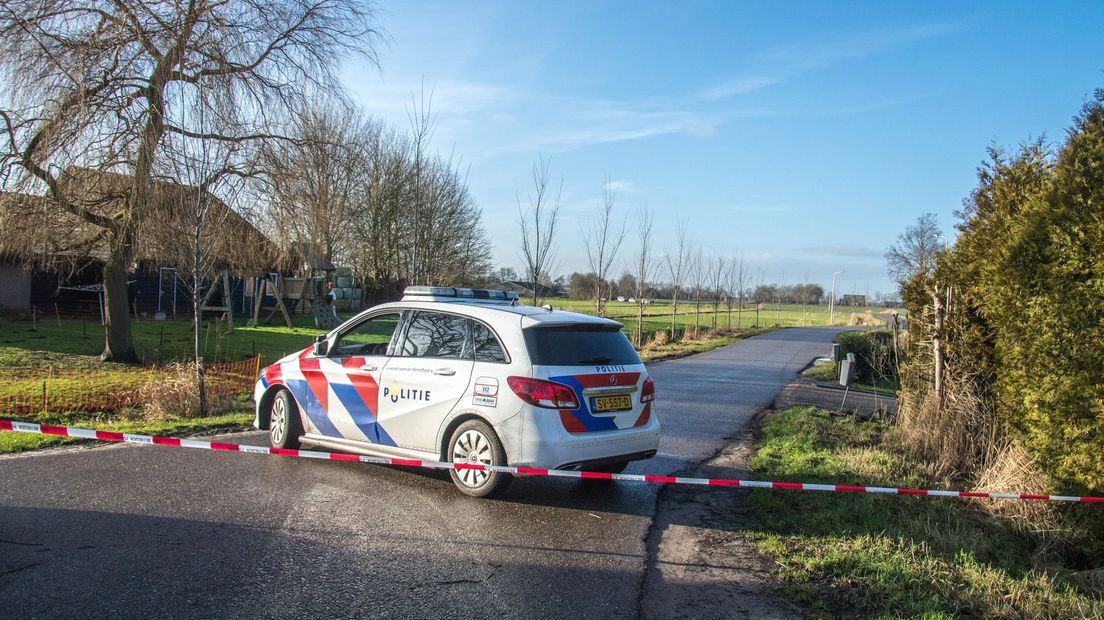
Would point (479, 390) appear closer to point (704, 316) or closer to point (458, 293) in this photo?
point (458, 293)

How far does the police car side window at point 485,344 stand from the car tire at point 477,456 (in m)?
0.54

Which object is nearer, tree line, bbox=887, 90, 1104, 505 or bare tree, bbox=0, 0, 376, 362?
tree line, bbox=887, 90, 1104, 505

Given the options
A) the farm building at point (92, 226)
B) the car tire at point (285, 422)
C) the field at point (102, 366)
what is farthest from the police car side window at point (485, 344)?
the farm building at point (92, 226)

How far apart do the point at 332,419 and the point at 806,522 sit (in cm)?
440

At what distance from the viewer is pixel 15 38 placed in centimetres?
1270

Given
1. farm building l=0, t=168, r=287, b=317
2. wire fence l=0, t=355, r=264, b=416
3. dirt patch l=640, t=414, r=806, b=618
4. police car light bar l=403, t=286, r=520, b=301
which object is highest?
farm building l=0, t=168, r=287, b=317

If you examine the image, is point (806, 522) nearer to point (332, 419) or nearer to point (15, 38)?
point (332, 419)

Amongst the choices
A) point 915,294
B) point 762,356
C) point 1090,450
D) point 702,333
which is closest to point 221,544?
point 1090,450

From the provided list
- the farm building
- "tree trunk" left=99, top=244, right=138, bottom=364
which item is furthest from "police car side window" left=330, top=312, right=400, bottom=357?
"tree trunk" left=99, top=244, right=138, bottom=364

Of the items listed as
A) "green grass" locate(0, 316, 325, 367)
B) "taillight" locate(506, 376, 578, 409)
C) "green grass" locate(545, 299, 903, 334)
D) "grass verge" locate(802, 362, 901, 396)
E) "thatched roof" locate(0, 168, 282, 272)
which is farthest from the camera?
"green grass" locate(545, 299, 903, 334)

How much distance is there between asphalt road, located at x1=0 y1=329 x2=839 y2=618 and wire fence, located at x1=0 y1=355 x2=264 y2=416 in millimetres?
3238

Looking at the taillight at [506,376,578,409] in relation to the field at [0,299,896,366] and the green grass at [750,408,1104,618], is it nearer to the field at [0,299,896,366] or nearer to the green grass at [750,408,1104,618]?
the green grass at [750,408,1104,618]

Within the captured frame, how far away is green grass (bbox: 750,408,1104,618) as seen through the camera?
14.2 ft

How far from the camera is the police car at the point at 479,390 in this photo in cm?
589
